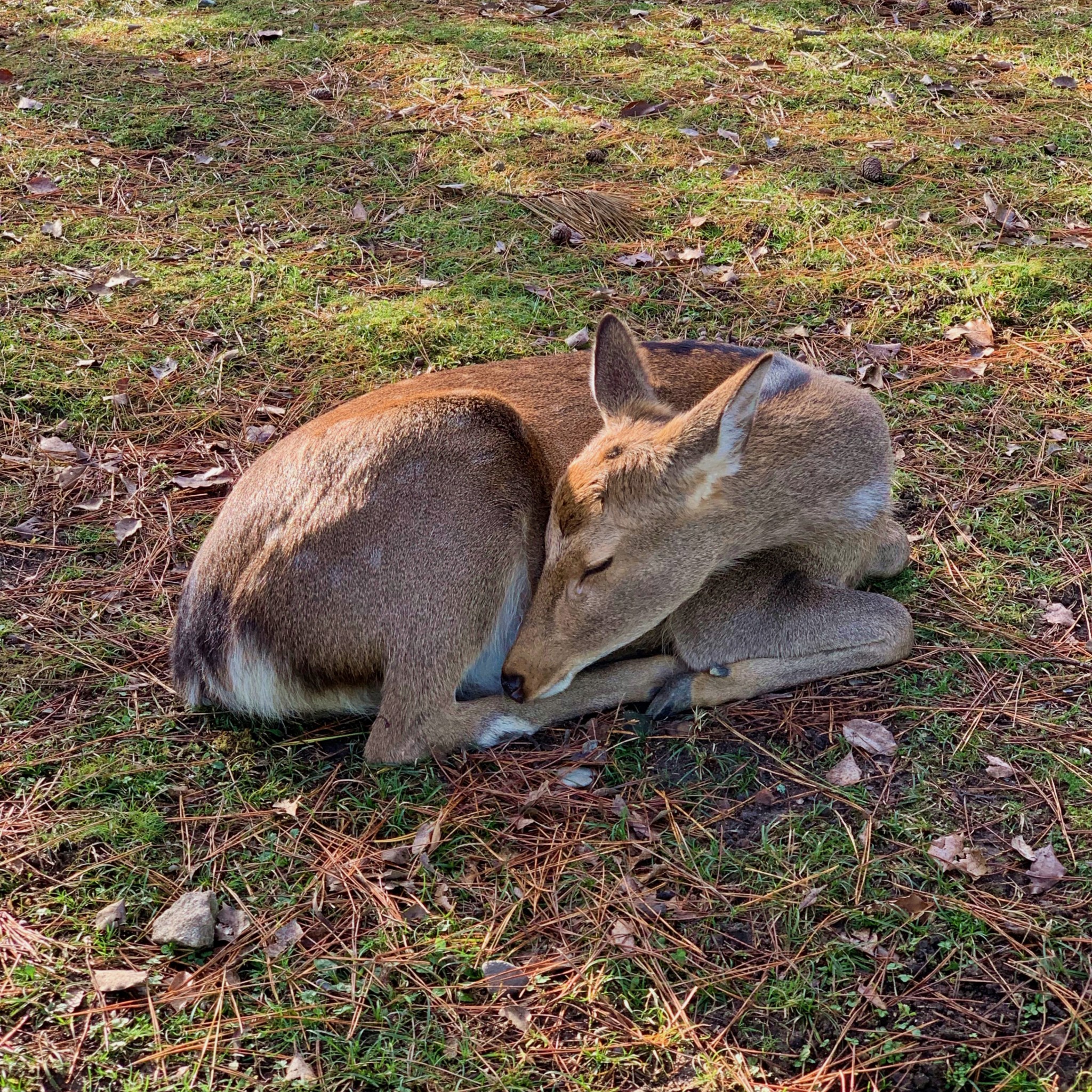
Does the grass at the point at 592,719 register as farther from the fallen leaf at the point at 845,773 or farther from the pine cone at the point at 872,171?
the pine cone at the point at 872,171

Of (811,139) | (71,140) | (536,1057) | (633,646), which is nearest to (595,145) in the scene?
(811,139)

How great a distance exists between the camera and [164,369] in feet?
20.5

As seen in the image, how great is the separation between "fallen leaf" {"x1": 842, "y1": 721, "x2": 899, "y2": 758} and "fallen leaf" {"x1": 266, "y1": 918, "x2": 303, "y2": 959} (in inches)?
82.4

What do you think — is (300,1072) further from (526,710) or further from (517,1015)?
(526,710)

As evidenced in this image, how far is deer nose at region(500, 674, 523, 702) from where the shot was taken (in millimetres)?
4207

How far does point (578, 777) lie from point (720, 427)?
1.38 m

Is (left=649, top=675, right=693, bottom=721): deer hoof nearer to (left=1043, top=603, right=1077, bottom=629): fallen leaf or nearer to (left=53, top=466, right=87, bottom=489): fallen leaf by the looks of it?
(left=1043, top=603, right=1077, bottom=629): fallen leaf

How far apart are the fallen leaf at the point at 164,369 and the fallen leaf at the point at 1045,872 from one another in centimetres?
493

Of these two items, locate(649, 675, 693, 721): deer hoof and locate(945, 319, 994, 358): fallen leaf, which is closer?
locate(649, 675, 693, 721): deer hoof

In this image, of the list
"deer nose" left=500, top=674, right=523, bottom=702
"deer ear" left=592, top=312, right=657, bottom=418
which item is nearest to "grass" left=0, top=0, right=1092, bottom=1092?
"deer nose" left=500, top=674, right=523, bottom=702

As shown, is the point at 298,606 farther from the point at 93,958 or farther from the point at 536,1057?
the point at 536,1057

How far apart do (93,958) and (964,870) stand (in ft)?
9.04

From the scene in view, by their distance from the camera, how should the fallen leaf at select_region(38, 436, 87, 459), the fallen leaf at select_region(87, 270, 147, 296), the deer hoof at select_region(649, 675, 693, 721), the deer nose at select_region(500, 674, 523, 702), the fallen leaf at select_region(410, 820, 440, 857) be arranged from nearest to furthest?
the fallen leaf at select_region(410, 820, 440, 857)
the deer nose at select_region(500, 674, 523, 702)
the deer hoof at select_region(649, 675, 693, 721)
the fallen leaf at select_region(38, 436, 87, 459)
the fallen leaf at select_region(87, 270, 147, 296)

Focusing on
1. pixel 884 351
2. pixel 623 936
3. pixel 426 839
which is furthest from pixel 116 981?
pixel 884 351
